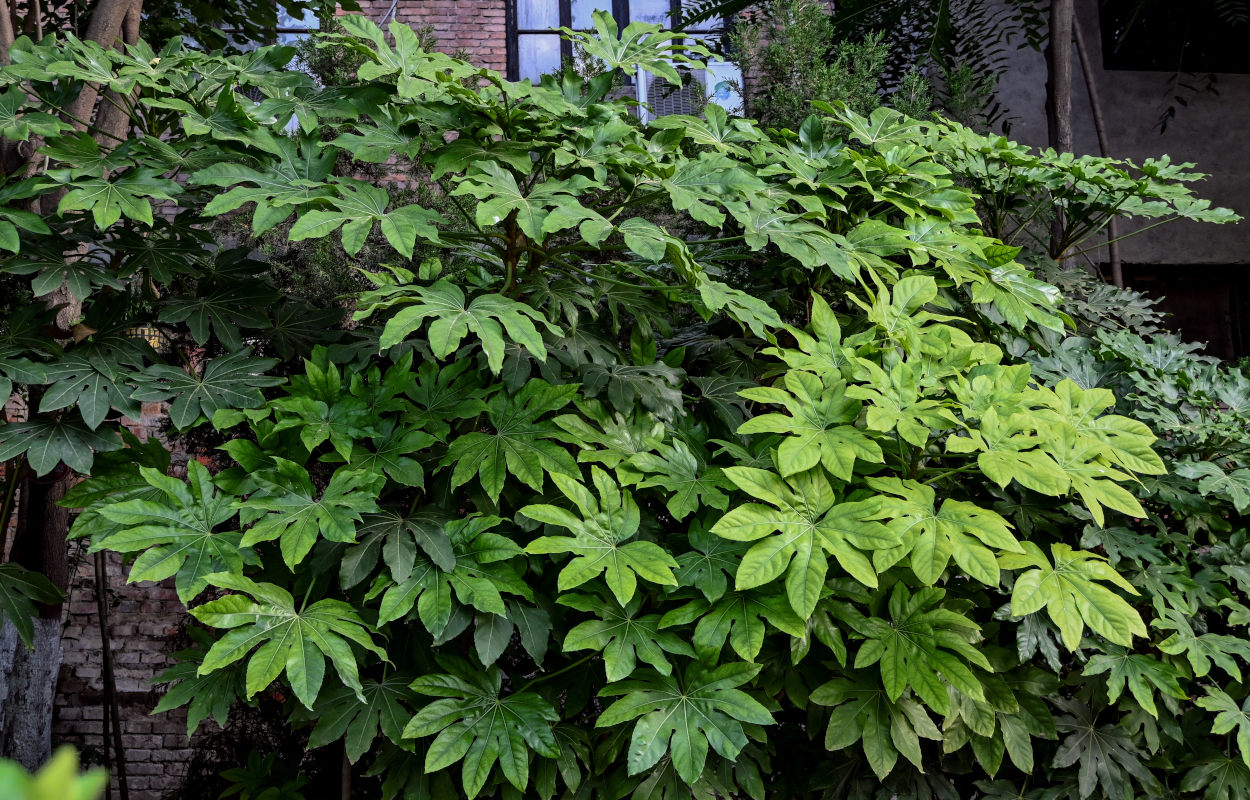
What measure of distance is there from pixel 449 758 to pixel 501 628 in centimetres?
27

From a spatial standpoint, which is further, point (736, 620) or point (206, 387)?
point (206, 387)

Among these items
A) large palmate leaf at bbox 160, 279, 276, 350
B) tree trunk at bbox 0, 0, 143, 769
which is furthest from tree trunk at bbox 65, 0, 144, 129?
large palmate leaf at bbox 160, 279, 276, 350

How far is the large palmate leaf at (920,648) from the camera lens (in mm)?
1758

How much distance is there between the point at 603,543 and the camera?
1.81m

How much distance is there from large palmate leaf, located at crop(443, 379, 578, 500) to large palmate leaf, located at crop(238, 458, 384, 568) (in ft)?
0.65

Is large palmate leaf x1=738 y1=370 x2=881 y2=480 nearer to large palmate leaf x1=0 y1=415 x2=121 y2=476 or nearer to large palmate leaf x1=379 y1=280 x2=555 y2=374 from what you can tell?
large palmate leaf x1=379 y1=280 x2=555 y2=374

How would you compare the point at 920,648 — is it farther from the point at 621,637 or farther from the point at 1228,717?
the point at 1228,717

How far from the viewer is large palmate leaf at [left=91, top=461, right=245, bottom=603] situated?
1685 mm

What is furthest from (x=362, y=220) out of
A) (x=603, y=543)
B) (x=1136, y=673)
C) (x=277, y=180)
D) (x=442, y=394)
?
(x=1136, y=673)

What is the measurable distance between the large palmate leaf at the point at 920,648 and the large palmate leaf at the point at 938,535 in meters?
0.14

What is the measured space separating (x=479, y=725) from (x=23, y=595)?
117 centimetres

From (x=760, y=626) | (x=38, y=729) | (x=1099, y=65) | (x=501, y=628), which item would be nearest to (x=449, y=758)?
(x=501, y=628)

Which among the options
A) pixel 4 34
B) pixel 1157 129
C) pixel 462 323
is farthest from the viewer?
pixel 1157 129

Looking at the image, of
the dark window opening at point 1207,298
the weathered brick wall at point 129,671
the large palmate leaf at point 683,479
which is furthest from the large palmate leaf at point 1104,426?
the dark window opening at point 1207,298
